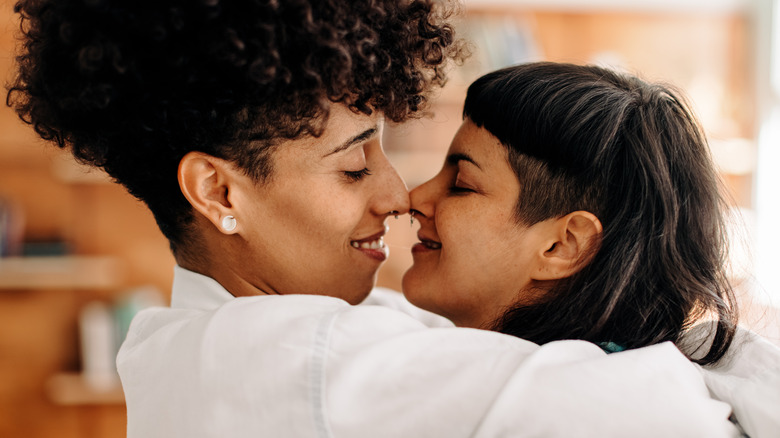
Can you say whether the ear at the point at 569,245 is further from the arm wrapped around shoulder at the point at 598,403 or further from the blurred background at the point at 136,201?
the blurred background at the point at 136,201

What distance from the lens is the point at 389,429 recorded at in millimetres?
976

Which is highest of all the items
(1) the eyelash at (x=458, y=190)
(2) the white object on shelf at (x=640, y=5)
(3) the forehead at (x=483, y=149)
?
(2) the white object on shelf at (x=640, y=5)

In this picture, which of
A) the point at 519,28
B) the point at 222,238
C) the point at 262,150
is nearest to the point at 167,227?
the point at 222,238

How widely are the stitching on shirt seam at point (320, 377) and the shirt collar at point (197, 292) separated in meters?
0.37

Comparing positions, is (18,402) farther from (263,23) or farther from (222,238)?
(263,23)

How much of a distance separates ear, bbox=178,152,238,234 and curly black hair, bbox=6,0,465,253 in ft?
0.06

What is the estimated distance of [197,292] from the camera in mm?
1368

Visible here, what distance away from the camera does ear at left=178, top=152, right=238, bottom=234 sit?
50.2 inches

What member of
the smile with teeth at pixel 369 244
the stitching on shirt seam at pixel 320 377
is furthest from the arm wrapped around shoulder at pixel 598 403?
the smile with teeth at pixel 369 244

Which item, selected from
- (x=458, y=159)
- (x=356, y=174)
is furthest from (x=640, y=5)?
(x=356, y=174)

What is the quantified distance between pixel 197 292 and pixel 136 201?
93.0 inches

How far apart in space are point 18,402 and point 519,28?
3131 millimetres

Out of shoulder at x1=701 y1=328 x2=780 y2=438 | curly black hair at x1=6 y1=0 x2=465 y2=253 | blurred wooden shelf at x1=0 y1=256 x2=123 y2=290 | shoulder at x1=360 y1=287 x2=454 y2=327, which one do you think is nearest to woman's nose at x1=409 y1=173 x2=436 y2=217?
curly black hair at x1=6 y1=0 x2=465 y2=253

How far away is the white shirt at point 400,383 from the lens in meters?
0.95
